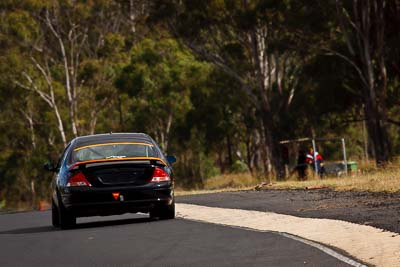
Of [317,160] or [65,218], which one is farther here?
[317,160]

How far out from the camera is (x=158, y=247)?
481 inches

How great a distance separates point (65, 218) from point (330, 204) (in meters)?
4.03

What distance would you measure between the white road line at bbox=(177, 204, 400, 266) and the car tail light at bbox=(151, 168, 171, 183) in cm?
95

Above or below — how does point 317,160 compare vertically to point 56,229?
above

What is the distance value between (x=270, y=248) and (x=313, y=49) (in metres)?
35.8

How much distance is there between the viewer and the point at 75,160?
55.2 ft

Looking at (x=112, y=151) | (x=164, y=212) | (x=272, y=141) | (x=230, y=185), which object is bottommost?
(x=164, y=212)

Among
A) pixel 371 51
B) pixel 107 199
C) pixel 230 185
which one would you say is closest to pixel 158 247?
pixel 107 199

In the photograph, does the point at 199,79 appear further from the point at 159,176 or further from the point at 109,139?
the point at 159,176

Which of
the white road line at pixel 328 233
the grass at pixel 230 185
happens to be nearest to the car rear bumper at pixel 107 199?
the white road line at pixel 328 233

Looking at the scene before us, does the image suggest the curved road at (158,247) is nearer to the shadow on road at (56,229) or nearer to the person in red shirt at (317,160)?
the shadow on road at (56,229)

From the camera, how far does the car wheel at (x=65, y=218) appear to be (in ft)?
54.7

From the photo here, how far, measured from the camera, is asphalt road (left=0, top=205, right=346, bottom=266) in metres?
10.3

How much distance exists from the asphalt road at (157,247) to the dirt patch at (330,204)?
1293mm
